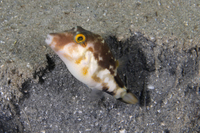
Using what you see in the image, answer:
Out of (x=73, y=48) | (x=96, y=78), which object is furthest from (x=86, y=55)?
(x=96, y=78)

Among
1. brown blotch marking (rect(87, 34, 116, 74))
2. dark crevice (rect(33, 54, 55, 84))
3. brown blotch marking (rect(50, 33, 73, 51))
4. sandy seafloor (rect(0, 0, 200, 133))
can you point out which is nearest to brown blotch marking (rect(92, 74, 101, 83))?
brown blotch marking (rect(87, 34, 116, 74))

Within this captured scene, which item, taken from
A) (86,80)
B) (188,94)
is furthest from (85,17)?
(188,94)

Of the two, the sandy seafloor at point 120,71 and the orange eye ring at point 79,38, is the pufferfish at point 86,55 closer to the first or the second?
the orange eye ring at point 79,38

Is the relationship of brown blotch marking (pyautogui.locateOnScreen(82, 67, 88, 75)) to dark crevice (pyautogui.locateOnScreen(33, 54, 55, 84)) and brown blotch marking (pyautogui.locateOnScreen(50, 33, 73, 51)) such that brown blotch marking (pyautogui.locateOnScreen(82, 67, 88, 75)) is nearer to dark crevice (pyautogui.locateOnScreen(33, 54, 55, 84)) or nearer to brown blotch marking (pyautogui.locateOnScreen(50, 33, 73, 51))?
brown blotch marking (pyautogui.locateOnScreen(50, 33, 73, 51))

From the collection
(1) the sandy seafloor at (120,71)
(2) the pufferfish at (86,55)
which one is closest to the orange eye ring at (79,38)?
(2) the pufferfish at (86,55)

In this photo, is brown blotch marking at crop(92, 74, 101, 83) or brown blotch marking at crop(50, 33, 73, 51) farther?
brown blotch marking at crop(92, 74, 101, 83)

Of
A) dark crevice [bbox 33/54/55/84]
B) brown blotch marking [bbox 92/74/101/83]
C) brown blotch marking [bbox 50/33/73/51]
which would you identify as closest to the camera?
brown blotch marking [bbox 50/33/73/51]
